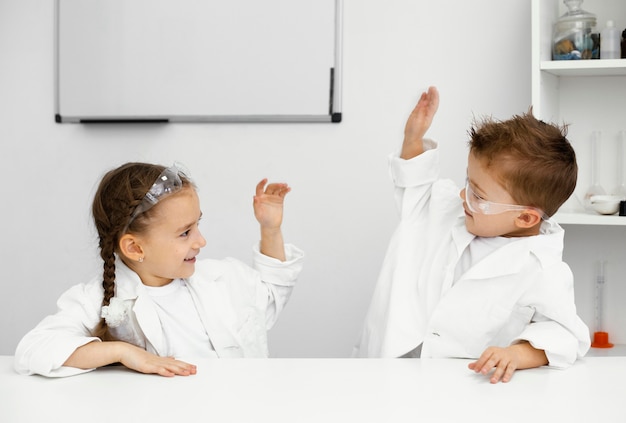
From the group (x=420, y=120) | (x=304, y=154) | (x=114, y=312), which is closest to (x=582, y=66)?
(x=420, y=120)

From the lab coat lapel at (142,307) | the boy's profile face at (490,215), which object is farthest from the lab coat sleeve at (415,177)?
the lab coat lapel at (142,307)

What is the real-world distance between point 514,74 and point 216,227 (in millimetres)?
1079

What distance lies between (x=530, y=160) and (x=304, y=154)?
1074 millimetres

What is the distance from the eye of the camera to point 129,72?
2.56m

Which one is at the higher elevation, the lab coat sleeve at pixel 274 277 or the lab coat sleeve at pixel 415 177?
the lab coat sleeve at pixel 415 177

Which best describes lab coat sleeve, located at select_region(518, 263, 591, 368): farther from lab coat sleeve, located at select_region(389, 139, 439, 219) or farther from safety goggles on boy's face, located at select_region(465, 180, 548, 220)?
lab coat sleeve, located at select_region(389, 139, 439, 219)

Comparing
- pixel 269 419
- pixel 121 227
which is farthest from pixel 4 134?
pixel 269 419

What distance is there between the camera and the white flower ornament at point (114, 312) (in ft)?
4.56

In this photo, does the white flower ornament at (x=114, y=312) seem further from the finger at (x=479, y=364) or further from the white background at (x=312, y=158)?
the white background at (x=312, y=158)

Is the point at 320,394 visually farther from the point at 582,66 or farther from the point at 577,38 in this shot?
the point at 577,38

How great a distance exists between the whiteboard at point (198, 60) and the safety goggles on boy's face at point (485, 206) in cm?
93

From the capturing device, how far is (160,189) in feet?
4.99

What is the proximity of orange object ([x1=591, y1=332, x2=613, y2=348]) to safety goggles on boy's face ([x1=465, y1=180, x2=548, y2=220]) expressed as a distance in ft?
2.68

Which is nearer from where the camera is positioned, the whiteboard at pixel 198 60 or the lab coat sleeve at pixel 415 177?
the lab coat sleeve at pixel 415 177
